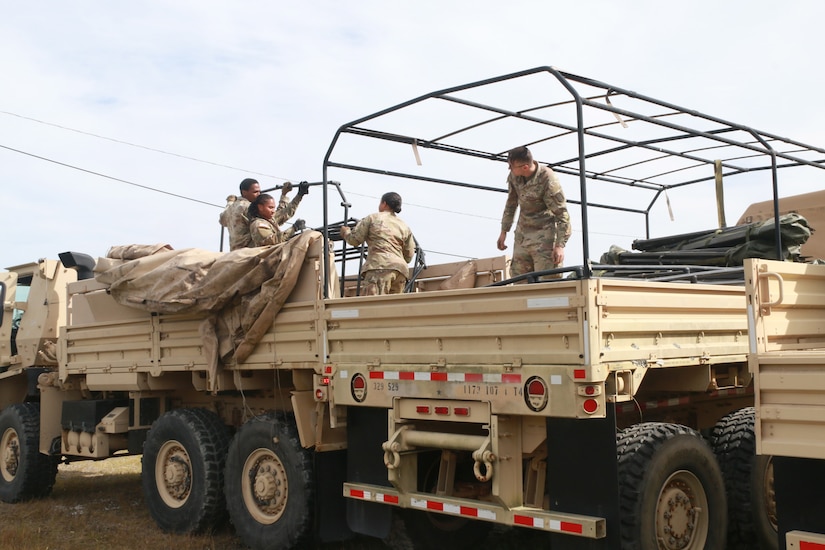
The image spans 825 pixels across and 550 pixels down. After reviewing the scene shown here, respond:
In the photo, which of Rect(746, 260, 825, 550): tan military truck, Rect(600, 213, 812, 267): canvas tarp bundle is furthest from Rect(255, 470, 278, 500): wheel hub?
Rect(746, 260, 825, 550): tan military truck

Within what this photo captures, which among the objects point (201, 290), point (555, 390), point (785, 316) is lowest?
point (555, 390)

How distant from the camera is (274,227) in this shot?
8.34 metres

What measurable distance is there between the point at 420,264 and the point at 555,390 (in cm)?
364

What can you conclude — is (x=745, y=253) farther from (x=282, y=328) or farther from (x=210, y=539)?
(x=210, y=539)

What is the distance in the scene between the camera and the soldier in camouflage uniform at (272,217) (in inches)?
322

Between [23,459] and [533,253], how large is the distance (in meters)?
6.21

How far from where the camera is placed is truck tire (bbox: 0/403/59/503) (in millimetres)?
9516

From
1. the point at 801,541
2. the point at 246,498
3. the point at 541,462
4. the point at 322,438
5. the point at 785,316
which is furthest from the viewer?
the point at 246,498

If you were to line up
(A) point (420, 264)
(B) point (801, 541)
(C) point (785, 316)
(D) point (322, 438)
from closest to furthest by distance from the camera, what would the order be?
(B) point (801, 541)
(C) point (785, 316)
(D) point (322, 438)
(A) point (420, 264)

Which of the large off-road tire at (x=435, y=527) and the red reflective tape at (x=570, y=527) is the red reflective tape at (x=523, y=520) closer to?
the red reflective tape at (x=570, y=527)

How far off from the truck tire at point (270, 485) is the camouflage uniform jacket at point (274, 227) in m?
2.03

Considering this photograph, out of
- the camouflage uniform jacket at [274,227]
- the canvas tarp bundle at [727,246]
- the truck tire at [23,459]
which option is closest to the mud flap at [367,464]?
the camouflage uniform jacket at [274,227]

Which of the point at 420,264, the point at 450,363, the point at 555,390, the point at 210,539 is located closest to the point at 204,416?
the point at 210,539

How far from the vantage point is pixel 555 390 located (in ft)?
15.5
